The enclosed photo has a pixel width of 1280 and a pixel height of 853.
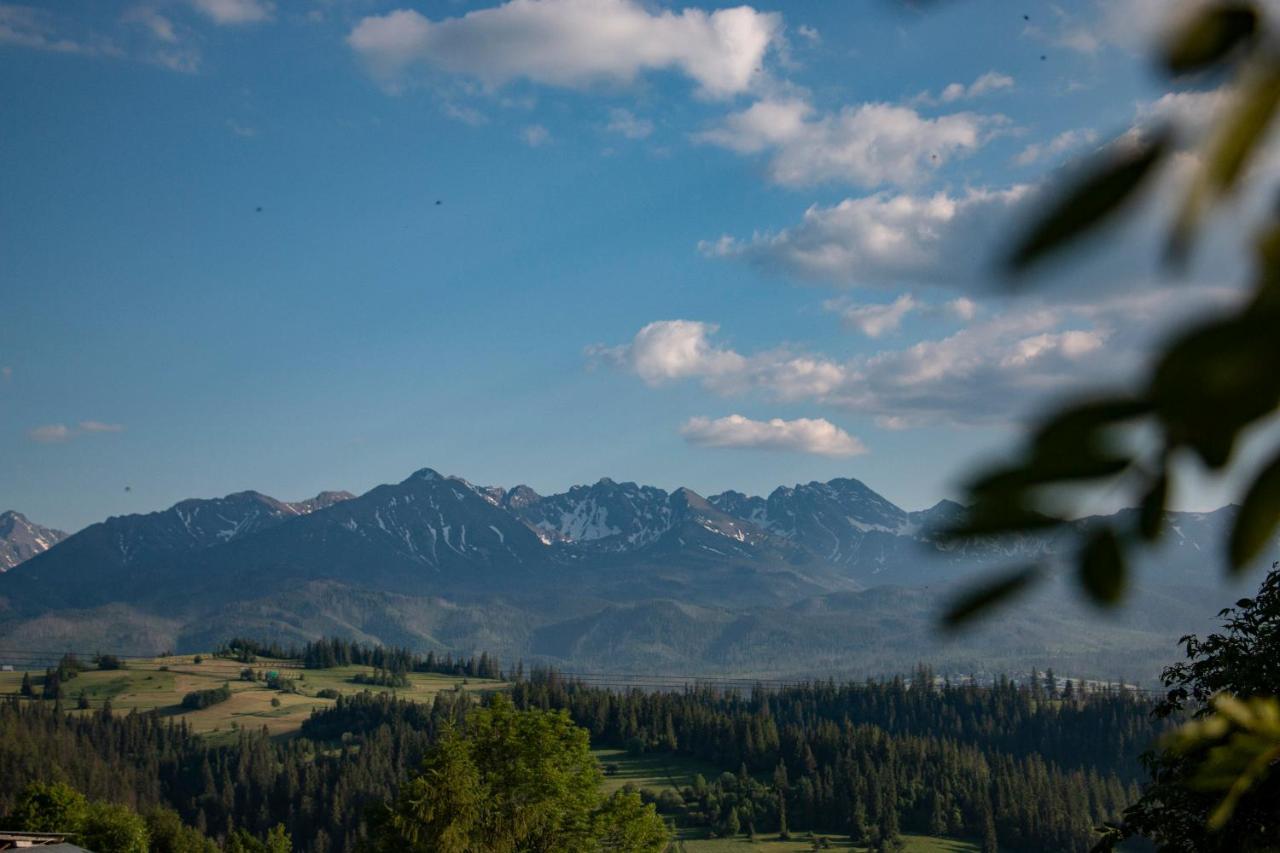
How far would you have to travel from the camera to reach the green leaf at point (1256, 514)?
0.91 meters

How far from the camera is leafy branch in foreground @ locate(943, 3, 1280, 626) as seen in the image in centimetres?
65

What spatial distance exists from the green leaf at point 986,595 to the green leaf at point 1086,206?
0.41 m

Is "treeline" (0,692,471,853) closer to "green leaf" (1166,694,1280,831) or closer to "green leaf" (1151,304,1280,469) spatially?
"green leaf" (1166,694,1280,831)

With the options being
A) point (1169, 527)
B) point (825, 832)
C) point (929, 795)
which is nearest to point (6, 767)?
point (825, 832)

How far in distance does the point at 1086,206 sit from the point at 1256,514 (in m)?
0.37

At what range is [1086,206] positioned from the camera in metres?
0.72

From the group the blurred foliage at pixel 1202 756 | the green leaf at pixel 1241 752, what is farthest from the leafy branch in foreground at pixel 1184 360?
the blurred foliage at pixel 1202 756

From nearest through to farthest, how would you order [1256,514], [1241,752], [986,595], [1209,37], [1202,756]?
[1209,37], [1256,514], [986,595], [1241,752], [1202,756]

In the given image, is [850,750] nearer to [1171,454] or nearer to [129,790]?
[129,790]

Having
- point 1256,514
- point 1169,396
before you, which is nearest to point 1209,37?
point 1169,396

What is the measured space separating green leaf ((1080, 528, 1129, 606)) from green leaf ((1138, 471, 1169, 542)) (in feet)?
0.09

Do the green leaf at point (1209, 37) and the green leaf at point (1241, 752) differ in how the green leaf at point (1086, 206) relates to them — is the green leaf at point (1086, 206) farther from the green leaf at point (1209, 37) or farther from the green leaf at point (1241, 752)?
the green leaf at point (1241, 752)

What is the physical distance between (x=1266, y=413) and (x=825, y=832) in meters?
187

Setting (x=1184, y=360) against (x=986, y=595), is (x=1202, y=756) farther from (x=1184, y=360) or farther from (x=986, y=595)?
(x=1184, y=360)
